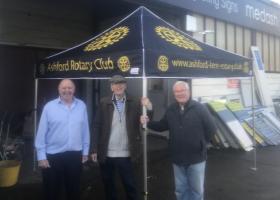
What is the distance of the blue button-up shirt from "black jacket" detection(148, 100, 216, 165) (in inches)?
44.5

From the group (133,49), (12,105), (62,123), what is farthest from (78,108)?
(12,105)

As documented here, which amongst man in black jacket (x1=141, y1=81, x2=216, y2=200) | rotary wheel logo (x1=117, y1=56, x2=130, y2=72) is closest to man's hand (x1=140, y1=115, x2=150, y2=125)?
man in black jacket (x1=141, y1=81, x2=216, y2=200)

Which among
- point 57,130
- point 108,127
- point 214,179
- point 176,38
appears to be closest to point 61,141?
point 57,130

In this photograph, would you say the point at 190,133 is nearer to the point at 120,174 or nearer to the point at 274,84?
the point at 120,174

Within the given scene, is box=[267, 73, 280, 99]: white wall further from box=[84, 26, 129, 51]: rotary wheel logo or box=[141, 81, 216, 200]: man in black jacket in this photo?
box=[141, 81, 216, 200]: man in black jacket

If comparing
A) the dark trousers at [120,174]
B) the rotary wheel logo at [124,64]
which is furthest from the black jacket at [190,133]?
the rotary wheel logo at [124,64]

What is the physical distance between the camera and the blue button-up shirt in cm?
401

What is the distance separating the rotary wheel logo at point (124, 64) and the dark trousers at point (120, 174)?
3.58ft

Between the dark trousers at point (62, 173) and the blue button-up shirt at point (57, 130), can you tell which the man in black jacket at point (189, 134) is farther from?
the dark trousers at point (62, 173)

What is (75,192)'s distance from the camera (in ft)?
14.0

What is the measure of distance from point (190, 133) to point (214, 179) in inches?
104

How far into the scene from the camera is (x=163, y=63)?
14.8 feet

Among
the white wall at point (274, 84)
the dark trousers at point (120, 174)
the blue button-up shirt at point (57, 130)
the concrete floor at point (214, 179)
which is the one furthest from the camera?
the white wall at point (274, 84)

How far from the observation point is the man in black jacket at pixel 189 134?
4.03m
